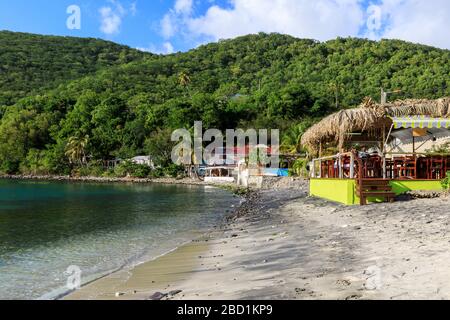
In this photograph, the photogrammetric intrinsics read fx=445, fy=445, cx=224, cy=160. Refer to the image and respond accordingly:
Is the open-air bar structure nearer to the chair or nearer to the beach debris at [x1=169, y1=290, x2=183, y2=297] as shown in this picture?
the chair

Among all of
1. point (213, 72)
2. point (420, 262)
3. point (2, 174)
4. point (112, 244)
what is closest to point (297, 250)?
point (420, 262)

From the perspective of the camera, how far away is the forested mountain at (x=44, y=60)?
381ft

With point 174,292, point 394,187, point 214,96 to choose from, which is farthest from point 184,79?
point 174,292

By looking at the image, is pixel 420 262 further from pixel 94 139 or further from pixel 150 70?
pixel 150 70

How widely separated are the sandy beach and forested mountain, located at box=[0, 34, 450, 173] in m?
65.2

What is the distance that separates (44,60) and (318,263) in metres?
127

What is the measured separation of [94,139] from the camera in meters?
94.6

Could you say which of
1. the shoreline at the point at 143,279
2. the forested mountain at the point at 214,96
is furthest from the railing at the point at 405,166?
the forested mountain at the point at 214,96

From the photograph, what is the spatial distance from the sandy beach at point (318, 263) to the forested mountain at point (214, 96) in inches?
2567

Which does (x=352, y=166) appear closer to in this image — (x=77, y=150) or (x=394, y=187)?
(x=394, y=187)

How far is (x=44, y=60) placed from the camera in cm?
12062

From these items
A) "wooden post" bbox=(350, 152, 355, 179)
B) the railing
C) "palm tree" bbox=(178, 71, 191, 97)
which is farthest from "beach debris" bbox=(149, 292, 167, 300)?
"palm tree" bbox=(178, 71, 191, 97)

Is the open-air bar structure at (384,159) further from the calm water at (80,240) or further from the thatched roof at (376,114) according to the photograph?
the calm water at (80,240)
